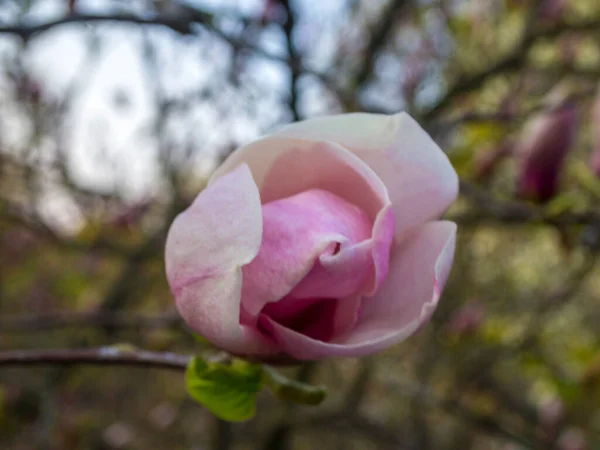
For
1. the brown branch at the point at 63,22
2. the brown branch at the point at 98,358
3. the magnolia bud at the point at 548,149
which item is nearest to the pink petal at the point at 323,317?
the brown branch at the point at 98,358

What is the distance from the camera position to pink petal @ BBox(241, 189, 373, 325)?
375 millimetres

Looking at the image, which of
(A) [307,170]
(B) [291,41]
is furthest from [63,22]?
(B) [291,41]

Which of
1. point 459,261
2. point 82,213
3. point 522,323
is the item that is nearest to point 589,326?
point 522,323

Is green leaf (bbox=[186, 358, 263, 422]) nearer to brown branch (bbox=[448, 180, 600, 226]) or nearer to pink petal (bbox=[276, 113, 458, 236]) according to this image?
pink petal (bbox=[276, 113, 458, 236])

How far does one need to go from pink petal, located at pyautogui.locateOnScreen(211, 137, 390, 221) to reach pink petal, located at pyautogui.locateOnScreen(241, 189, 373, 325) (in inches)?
1.5

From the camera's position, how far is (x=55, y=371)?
1.98 m

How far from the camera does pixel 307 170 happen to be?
1.50ft

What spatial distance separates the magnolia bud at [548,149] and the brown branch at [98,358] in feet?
2.07

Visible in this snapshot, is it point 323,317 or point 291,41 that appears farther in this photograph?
point 291,41

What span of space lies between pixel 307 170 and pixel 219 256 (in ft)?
0.40

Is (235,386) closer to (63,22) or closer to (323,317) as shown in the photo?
(323,317)

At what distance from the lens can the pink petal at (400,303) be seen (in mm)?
374

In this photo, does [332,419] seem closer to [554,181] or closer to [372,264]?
[554,181]

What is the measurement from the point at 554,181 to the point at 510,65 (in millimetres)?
963
